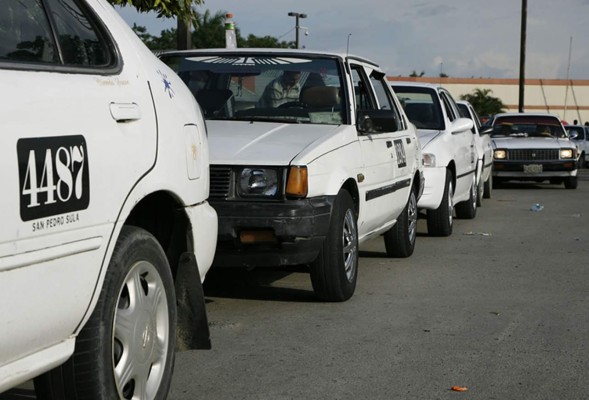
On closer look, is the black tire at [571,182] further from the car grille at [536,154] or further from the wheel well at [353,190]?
the wheel well at [353,190]

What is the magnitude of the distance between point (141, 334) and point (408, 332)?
288 centimetres

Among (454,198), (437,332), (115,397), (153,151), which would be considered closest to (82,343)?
(115,397)

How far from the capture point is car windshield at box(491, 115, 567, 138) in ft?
77.5

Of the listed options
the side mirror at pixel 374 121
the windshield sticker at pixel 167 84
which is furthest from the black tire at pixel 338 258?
the windshield sticker at pixel 167 84

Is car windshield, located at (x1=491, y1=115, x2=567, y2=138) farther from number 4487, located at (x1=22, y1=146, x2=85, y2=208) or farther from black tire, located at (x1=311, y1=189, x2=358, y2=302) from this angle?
number 4487, located at (x1=22, y1=146, x2=85, y2=208)

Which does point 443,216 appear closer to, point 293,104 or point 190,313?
point 293,104

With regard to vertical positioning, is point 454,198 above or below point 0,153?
below

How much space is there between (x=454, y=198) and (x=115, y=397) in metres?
9.67

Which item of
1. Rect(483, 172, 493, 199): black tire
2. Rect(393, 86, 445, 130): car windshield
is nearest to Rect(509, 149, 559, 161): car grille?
Rect(483, 172, 493, 199): black tire

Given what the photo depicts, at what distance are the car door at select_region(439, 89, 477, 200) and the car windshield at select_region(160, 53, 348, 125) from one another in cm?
465

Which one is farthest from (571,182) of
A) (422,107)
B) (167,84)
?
(167,84)

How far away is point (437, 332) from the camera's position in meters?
7.14

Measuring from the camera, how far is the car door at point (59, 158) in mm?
3539

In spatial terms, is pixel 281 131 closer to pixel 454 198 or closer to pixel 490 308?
pixel 490 308
